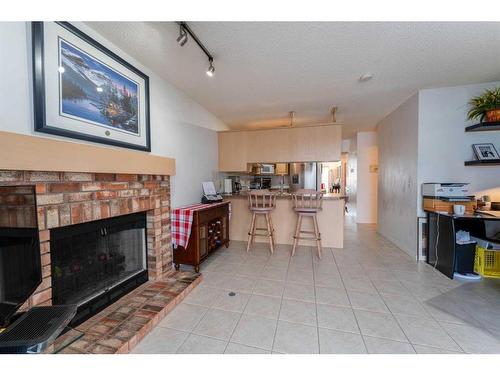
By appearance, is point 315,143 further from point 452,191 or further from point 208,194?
point 208,194

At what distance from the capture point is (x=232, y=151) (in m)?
4.00

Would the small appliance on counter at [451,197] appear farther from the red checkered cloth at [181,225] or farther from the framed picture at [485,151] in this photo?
the red checkered cloth at [181,225]

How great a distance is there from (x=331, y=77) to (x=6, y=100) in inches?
113

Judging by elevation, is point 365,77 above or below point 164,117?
above

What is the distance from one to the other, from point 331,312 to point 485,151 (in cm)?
300

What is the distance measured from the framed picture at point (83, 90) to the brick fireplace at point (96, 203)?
33cm

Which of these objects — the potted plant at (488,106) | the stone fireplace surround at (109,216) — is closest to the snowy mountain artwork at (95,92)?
the stone fireplace surround at (109,216)

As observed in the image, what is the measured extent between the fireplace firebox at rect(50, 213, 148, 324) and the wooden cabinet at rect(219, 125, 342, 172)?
7.29 ft

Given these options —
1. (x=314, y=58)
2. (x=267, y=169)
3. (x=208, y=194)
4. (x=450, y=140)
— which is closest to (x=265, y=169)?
(x=267, y=169)

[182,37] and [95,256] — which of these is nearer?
[182,37]

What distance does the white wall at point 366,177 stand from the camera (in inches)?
209

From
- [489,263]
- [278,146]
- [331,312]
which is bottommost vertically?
[331,312]
